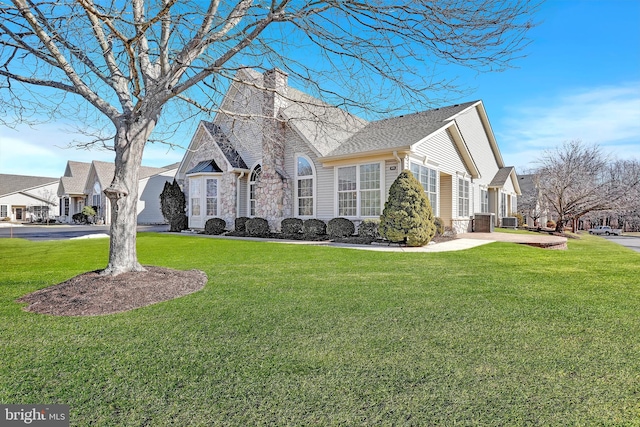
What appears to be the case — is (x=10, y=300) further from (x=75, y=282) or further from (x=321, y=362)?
(x=321, y=362)

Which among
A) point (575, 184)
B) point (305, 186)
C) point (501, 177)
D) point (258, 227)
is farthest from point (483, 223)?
point (258, 227)

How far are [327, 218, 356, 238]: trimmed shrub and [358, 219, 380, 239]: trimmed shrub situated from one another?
2.03 feet

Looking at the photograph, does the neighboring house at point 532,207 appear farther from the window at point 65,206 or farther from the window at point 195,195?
the window at point 65,206

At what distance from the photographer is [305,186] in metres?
15.5

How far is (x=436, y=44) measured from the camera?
5035 mm

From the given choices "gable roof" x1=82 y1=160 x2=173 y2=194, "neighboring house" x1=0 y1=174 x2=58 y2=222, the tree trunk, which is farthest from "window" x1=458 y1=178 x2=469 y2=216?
"neighboring house" x1=0 y1=174 x2=58 y2=222

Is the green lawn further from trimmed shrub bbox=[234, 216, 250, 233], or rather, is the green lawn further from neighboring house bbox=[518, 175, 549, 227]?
neighboring house bbox=[518, 175, 549, 227]

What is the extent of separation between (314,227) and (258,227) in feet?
9.42

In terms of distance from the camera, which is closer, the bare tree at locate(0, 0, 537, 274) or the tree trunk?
the bare tree at locate(0, 0, 537, 274)

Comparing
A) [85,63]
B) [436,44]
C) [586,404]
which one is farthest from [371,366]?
[85,63]

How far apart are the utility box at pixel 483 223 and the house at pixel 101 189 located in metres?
27.8

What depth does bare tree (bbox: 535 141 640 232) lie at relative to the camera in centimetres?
2148

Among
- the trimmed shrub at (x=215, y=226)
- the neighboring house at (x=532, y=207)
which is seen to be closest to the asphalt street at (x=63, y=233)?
the trimmed shrub at (x=215, y=226)

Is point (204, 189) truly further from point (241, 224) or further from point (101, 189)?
point (101, 189)
